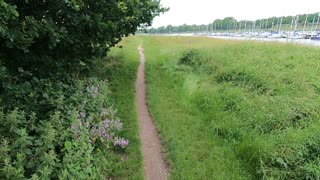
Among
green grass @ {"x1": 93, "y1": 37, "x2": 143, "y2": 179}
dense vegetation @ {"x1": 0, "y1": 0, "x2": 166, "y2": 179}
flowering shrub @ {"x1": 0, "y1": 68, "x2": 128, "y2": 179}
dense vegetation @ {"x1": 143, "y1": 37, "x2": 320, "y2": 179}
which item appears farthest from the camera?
green grass @ {"x1": 93, "y1": 37, "x2": 143, "y2": 179}

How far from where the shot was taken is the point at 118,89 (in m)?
13.8

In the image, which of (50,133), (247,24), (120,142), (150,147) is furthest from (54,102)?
(247,24)

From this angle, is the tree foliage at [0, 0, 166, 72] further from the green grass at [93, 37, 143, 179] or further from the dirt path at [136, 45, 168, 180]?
the dirt path at [136, 45, 168, 180]

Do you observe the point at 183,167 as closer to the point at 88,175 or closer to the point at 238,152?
the point at 238,152

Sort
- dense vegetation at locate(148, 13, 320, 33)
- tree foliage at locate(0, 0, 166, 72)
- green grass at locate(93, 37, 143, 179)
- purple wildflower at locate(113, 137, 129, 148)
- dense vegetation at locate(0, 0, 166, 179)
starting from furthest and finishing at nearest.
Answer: dense vegetation at locate(148, 13, 320, 33) → purple wildflower at locate(113, 137, 129, 148) → green grass at locate(93, 37, 143, 179) → tree foliage at locate(0, 0, 166, 72) → dense vegetation at locate(0, 0, 166, 179)

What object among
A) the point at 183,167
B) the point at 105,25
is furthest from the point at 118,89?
the point at 183,167

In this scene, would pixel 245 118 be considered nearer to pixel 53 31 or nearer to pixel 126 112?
pixel 126 112

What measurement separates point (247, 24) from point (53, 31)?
10070cm

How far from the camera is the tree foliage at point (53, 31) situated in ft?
18.2

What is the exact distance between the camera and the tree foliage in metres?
5.56

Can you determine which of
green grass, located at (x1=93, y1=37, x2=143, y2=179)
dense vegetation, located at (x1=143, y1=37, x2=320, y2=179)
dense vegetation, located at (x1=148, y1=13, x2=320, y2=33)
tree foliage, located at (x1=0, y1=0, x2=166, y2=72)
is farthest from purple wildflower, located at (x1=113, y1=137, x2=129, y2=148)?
dense vegetation, located at (x1=148, y1=13, x2=320, y2=33)

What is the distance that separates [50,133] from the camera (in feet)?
15.8

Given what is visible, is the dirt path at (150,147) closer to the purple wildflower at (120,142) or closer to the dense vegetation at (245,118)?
the dense vegetation at (245,118)

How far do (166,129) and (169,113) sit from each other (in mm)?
1671
